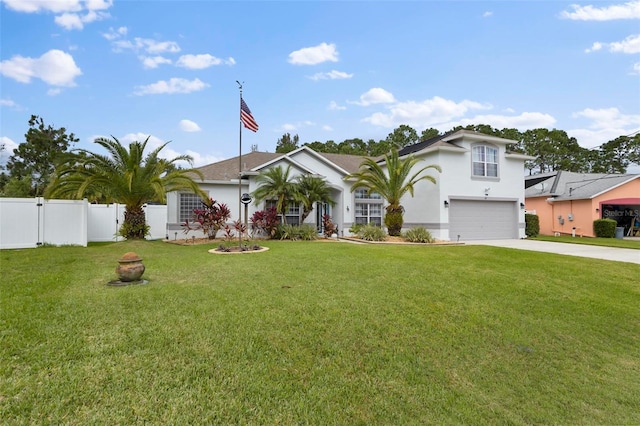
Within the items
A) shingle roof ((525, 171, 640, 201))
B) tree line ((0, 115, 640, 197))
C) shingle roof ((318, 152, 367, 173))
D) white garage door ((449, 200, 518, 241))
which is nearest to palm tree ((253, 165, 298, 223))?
shingle roof ((318, 152, 367, 173))

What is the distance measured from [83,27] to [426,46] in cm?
1443

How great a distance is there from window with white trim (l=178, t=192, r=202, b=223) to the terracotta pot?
438 inches

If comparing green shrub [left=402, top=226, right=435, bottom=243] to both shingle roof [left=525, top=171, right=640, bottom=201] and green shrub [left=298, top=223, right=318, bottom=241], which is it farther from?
shingle roof [left=525, top=171, right=640, bottom=201]

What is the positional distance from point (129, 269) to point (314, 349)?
453cm

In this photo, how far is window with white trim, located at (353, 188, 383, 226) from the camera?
2047 cm

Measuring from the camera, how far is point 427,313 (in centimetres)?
550

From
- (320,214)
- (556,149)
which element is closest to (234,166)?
(320,214)

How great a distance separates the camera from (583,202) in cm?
2186

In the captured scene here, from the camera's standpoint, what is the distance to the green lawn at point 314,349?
3.04 metres

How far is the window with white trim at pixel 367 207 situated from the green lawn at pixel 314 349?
12960 mm

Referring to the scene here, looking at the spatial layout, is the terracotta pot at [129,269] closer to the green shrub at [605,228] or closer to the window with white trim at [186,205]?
the window with white trim at [186,205]

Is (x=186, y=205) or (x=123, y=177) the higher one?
(x=123, y=177)

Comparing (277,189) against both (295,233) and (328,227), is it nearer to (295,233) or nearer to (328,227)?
(295,233)

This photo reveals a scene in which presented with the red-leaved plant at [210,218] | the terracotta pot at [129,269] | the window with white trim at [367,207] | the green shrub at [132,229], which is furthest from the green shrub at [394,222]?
the terracotta pot at [129,269]
